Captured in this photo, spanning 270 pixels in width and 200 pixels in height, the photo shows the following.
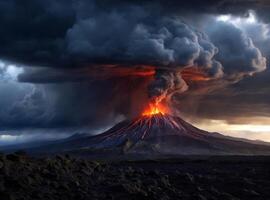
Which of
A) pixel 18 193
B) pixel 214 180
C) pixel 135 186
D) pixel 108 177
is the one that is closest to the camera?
pixel 18 193

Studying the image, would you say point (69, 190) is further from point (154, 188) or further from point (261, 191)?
point (261, 191)

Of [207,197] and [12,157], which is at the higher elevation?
[12,157]

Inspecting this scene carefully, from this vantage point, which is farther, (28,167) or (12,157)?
(12,157)

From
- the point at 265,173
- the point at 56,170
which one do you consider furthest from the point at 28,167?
the point at 265,173

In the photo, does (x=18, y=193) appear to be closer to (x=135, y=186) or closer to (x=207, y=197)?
(x=135, y=186)

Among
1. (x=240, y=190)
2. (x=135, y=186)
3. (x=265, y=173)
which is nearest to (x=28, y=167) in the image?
(x=135, y=186)

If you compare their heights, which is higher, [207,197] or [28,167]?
[28,167]

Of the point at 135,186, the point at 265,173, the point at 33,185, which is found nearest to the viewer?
the point at 33,185

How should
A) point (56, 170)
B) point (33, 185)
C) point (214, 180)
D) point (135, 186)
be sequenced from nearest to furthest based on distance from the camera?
point (33, 185), point (135, 186), point (56, 170), point (214, 180)

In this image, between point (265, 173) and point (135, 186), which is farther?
point (265, 173)
